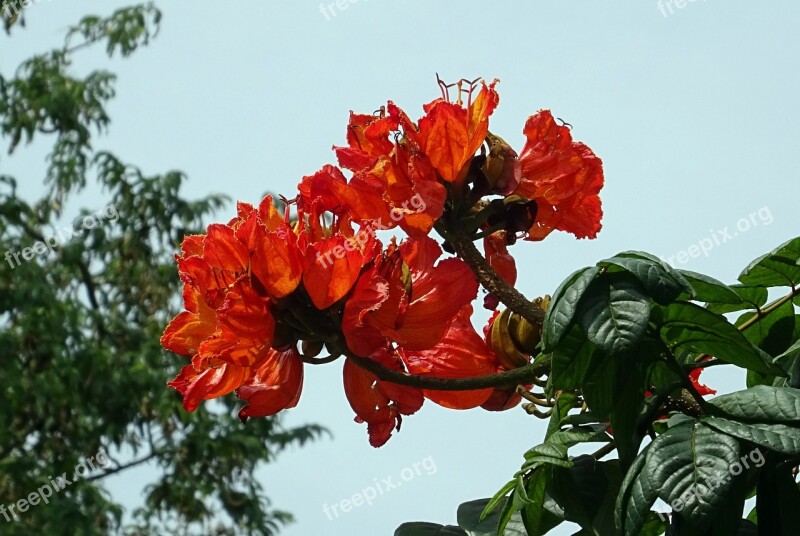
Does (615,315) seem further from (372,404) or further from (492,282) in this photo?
(372,404)

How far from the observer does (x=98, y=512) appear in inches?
327

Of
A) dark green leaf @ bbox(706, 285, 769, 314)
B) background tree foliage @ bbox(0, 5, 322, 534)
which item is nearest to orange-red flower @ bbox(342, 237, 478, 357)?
dark green leaf @ bbox(706, 285, 769, 314)

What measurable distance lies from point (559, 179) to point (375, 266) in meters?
0.27

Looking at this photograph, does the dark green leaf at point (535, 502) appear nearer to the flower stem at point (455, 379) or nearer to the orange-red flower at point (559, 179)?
the flower stem at point (455, 379)

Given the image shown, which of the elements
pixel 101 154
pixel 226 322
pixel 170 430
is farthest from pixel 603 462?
pixel 101 154

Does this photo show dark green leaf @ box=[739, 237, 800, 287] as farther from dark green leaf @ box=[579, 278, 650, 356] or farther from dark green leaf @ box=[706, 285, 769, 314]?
dark green leaf @ box=[579, 278, 650, 356]

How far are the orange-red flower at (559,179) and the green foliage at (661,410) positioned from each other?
0.20m

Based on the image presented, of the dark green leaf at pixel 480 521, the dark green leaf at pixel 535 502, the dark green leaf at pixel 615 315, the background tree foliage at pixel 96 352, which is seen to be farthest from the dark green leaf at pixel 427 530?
the background tree foliage at pixel 96 352

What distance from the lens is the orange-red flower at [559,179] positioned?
4.16 ft

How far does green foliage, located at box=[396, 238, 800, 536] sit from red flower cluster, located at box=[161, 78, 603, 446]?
155mm

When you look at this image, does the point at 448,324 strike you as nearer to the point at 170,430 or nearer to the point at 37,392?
the point at 37,392

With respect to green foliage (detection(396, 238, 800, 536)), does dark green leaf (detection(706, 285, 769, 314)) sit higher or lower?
higher

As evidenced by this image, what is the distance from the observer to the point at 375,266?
3.71 feet

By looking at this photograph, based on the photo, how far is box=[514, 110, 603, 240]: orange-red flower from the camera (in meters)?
1.27
